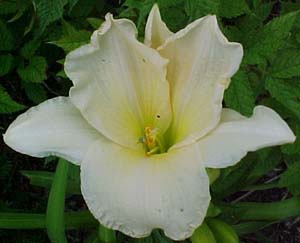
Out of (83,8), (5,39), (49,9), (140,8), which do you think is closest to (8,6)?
(5,39)

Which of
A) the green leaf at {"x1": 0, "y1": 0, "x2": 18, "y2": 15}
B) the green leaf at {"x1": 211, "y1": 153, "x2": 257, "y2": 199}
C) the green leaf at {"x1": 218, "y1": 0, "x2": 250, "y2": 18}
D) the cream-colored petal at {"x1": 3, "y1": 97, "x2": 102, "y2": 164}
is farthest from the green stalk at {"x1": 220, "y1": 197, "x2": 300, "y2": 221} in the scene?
the green leaf at {"x1": 0, "y1": 0, "x2": 18, "y2": 15}

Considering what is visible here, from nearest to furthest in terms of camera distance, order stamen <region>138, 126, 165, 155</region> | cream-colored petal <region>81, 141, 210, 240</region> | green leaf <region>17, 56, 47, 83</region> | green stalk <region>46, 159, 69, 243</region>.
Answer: cream-colored petal <region>81, 141, 210, 240</region>, stamen <region>138, 126, 165, 155</region>, green stalk <region>46, 159, 69, 243</region>, green leaf <region>17, 56, 47, 83</region>

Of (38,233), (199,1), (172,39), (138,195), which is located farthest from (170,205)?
(38,233)

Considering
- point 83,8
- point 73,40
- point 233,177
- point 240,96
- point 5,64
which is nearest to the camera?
point 240,96

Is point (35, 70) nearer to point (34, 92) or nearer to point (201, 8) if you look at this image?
point (34, 92)

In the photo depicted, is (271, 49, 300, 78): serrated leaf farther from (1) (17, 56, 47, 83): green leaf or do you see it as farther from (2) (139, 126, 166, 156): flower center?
(1) (17, 56, 47, 83): green leaf

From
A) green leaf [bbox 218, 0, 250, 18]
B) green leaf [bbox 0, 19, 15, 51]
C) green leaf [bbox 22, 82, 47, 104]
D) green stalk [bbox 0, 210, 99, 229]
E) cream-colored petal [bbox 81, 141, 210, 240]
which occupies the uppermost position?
green leaf [bbox 218, 0, 250, 18]
